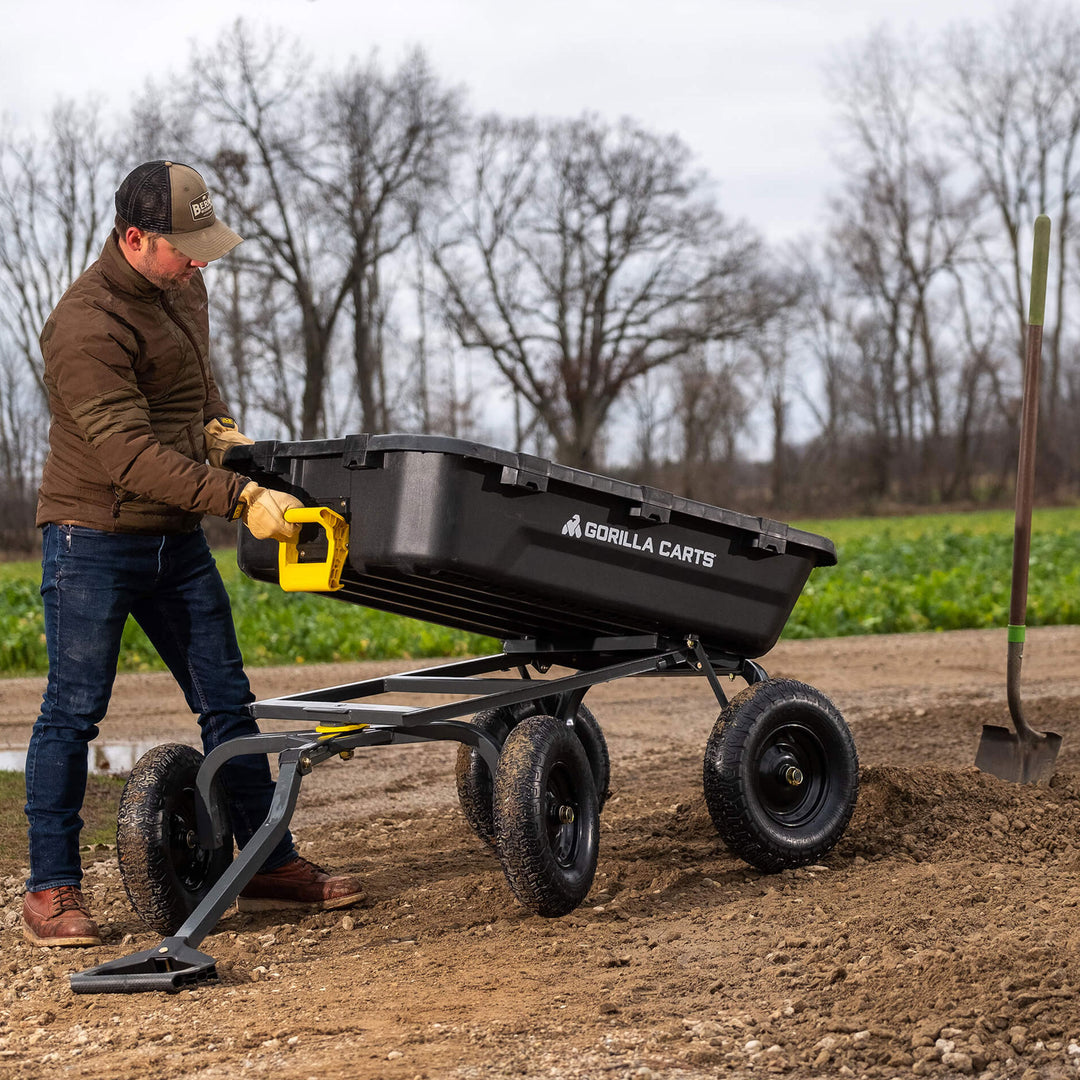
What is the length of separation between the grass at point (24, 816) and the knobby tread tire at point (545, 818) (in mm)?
2025

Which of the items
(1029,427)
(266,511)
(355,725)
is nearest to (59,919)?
(355,725)

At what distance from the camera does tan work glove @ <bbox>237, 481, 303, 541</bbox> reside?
10.8ft

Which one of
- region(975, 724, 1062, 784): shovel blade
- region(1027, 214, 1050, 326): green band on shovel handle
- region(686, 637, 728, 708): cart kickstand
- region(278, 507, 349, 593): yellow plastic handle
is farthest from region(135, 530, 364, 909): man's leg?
region(1027, 214, 1050, 326): green band on shovel handle

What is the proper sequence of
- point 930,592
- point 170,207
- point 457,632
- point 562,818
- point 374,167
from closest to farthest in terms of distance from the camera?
point 170,207 → point 562,818 → point 457,632 → point 930,592 → point 374,167

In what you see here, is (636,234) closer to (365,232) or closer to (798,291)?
(798,291)

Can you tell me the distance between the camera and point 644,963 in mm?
3238

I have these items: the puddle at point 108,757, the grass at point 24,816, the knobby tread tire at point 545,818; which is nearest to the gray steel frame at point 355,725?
the knobby tread tire at point 545,818

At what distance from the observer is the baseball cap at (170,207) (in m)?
3.43

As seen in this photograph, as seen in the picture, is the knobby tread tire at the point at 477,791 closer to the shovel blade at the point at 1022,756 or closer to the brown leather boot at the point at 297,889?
the brown leather boot at the point at 297,889

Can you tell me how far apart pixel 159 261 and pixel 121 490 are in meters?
0.63

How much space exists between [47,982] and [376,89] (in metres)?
34.4

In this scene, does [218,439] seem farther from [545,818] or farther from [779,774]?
[779,774]

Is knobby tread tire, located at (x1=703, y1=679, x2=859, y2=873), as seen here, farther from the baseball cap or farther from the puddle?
the puddle

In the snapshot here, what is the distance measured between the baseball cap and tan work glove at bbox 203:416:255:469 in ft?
1.79
